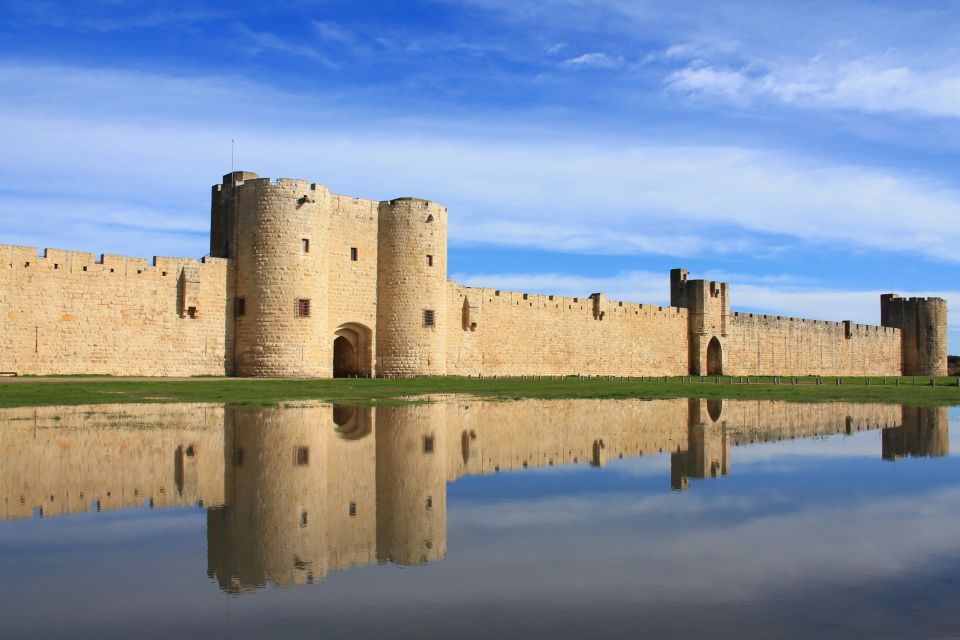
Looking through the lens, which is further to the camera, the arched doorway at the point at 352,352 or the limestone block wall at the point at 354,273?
the arched doorway at the point at 352,352

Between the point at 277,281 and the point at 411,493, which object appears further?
the point at 277,281

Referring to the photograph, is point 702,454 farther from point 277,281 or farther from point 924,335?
point 924,335

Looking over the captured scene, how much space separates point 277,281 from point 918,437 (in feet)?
69.9

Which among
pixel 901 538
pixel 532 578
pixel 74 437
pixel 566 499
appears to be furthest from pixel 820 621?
pixel 74 437

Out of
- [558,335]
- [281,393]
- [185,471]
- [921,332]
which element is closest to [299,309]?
[281,393]

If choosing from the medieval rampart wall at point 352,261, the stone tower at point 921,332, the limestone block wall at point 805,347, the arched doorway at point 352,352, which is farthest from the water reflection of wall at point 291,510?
the stone tower at point 921,332

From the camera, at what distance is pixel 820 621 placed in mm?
4414

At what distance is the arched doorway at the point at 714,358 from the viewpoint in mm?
49188

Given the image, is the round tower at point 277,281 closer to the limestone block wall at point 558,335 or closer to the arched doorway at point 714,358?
the limestone block wall at point 558,335

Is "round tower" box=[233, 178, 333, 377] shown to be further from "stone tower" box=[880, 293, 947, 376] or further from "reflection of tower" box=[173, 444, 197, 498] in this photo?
"stone tower" box=[880, 293, 947, 376]

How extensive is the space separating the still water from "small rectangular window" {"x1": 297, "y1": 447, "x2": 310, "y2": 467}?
0.23 feet

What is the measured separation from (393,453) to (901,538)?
5.56m

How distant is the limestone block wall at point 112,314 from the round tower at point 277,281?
0.75 meters

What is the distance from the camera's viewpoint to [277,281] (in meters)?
29.5
